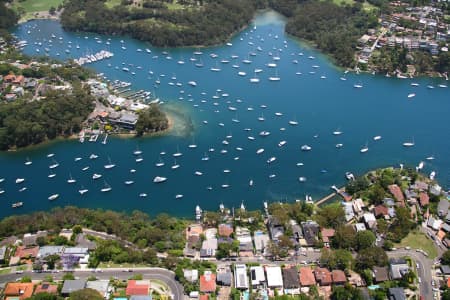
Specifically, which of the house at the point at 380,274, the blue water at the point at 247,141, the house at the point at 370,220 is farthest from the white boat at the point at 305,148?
the house at the point at 380,274

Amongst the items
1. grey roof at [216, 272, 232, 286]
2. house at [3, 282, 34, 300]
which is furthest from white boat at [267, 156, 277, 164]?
house at [3, 282, 34, 300]

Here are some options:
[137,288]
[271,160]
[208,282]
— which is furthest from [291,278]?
[271,160]

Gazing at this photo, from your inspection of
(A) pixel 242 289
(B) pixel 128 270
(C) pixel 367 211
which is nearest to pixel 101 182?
(B) pixel 128 270

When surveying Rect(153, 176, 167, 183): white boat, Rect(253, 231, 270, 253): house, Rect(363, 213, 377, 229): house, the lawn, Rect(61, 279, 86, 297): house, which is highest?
Rect(363, 213, 377, 229): house

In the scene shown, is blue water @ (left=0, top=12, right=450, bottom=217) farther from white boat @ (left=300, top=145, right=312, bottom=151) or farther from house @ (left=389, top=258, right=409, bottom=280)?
house @ (left=389, top=258, right=409, bottom=280)

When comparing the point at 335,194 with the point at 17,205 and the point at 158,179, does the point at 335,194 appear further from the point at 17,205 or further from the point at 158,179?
the point at 17,205

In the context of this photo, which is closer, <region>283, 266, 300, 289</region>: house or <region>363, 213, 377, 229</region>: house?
<region>283, 266, 300, 289</region>: house

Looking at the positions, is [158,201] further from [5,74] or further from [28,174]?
[5,74]
